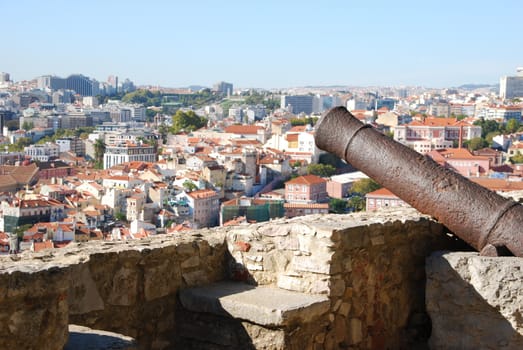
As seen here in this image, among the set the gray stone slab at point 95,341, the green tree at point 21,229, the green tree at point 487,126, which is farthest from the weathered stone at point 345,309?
the green tree at point 487,126

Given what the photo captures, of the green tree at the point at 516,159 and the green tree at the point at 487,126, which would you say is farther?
the green tree at the point at 487,126

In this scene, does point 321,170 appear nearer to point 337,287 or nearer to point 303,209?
point 303,209

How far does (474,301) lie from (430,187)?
46cm

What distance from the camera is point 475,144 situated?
6738 centimetres

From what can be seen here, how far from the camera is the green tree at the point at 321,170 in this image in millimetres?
62375

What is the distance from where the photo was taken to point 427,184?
9.99 feet

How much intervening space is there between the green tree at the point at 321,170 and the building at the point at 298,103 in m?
71.3

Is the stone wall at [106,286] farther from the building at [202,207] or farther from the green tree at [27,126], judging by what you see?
the green tree at [27,126]

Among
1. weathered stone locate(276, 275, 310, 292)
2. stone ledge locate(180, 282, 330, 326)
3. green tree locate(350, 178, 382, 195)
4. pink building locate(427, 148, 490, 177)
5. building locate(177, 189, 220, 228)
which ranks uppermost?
weathered stone locate(276, 275, 310, 292)

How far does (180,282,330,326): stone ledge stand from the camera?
246cm

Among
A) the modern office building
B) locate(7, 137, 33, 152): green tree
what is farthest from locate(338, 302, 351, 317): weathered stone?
the modern office building

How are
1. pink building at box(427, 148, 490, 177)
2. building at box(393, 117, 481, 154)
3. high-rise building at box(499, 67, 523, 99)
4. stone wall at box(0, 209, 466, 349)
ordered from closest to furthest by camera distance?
stone wall at box(0, 209, 466, 349)
pink building at box(427, 148, 490, 177)
building at box(393, 117, 481, 154)
high-rise building at box(499, 67, 523, 99)

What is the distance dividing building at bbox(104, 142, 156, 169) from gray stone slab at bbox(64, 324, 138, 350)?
68.7 m

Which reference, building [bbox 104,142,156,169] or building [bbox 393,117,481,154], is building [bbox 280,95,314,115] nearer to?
building [bbox 393,117,481,154]
